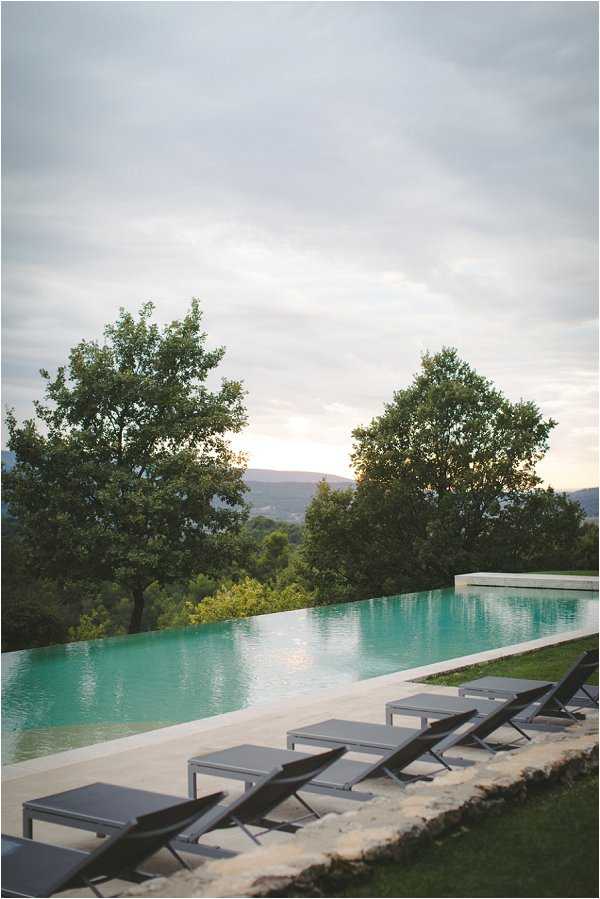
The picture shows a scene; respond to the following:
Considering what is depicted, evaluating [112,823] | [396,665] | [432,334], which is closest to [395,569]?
[432,334]

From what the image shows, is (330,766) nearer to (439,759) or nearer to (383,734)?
(383,734)

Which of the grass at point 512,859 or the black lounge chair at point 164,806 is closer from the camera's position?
the grass at point 512,859

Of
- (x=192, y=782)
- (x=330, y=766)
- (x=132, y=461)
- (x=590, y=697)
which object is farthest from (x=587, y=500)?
(x=192, y=782)

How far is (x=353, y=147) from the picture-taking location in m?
21.4

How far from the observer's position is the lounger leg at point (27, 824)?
4490 mm

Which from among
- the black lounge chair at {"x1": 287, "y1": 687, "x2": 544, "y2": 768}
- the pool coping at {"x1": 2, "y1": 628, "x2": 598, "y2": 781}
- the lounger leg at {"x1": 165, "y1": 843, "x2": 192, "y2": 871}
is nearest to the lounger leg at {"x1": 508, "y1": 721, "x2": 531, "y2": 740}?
the black lounge chair at {"x1": 287, "y1": 687, "x2": 544, "y2": 768}

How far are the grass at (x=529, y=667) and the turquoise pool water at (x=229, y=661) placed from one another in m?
1.09

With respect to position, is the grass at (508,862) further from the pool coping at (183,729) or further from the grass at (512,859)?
the pool coping at (183,729)

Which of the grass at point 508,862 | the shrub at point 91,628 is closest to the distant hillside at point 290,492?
the shrub at point 91,628

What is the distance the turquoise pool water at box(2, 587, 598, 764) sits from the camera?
8414 mm

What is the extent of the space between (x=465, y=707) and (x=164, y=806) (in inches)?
107

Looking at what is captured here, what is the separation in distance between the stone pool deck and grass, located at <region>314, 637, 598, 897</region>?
0.31 meters

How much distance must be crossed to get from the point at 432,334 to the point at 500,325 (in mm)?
2009

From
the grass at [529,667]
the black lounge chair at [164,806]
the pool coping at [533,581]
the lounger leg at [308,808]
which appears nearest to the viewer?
the black lounge chair at [164,806]
